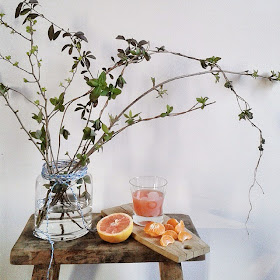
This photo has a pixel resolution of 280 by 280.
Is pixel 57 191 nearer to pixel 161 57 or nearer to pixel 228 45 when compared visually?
pixel 161 57

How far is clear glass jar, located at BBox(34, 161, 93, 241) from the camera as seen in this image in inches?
40.2

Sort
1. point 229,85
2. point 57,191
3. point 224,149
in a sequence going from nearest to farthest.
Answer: point 57,191 < point 229,85 < point 224,149

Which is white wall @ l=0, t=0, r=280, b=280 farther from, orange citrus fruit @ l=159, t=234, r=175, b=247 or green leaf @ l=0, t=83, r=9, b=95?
orange citrus fruit @ l=159, t=234, r=175, b=247

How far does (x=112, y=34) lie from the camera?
120cm

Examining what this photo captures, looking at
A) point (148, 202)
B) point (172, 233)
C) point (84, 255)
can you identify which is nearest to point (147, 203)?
point (148, 202)

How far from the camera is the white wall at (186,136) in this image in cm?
120

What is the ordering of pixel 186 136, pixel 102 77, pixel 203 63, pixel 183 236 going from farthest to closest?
pixel 186 136 → pixel 203 63 → pixel 183 236 → pixel 102 77

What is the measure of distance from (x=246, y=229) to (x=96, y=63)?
0.73m

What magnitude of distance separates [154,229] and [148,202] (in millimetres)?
85

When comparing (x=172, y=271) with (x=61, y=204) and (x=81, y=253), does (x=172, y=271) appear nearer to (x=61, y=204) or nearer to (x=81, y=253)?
(x=81, y=253)

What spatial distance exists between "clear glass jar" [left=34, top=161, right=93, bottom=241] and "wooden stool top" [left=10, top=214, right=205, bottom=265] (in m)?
0.04

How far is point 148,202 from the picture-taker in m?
1.08

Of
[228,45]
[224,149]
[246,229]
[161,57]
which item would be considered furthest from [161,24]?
[246,229]

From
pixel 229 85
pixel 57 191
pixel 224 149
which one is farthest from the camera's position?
pixel 224 149
